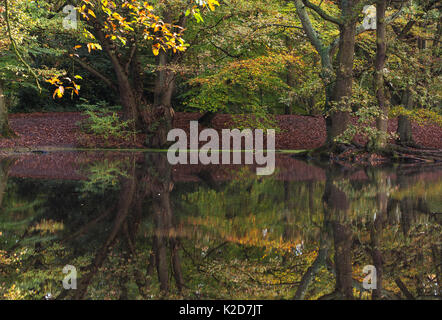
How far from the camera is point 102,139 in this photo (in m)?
24.4

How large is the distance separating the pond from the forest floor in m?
15.4

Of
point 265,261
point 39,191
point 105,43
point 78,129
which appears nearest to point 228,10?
point 105,43

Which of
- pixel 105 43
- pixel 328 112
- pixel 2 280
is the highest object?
pixel 105 43

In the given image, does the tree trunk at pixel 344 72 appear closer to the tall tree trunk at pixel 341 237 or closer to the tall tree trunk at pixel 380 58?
the tall tree trunk at pixel 380 58

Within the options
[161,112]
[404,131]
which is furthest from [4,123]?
[404,131]

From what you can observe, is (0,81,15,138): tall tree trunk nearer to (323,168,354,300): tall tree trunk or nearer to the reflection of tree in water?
the reflection of tree in water

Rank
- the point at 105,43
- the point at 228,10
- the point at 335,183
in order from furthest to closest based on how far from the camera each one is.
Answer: the point at 105,43
the point at 228,10
the point at 335,183

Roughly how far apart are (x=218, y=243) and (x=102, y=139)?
813 inches

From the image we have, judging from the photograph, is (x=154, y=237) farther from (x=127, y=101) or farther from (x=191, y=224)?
(x=127, y=101)

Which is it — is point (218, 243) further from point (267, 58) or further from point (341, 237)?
point (267, 58)

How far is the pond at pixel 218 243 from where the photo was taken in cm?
336

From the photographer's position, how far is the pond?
3357mm

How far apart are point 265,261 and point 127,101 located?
2060 centimetres
